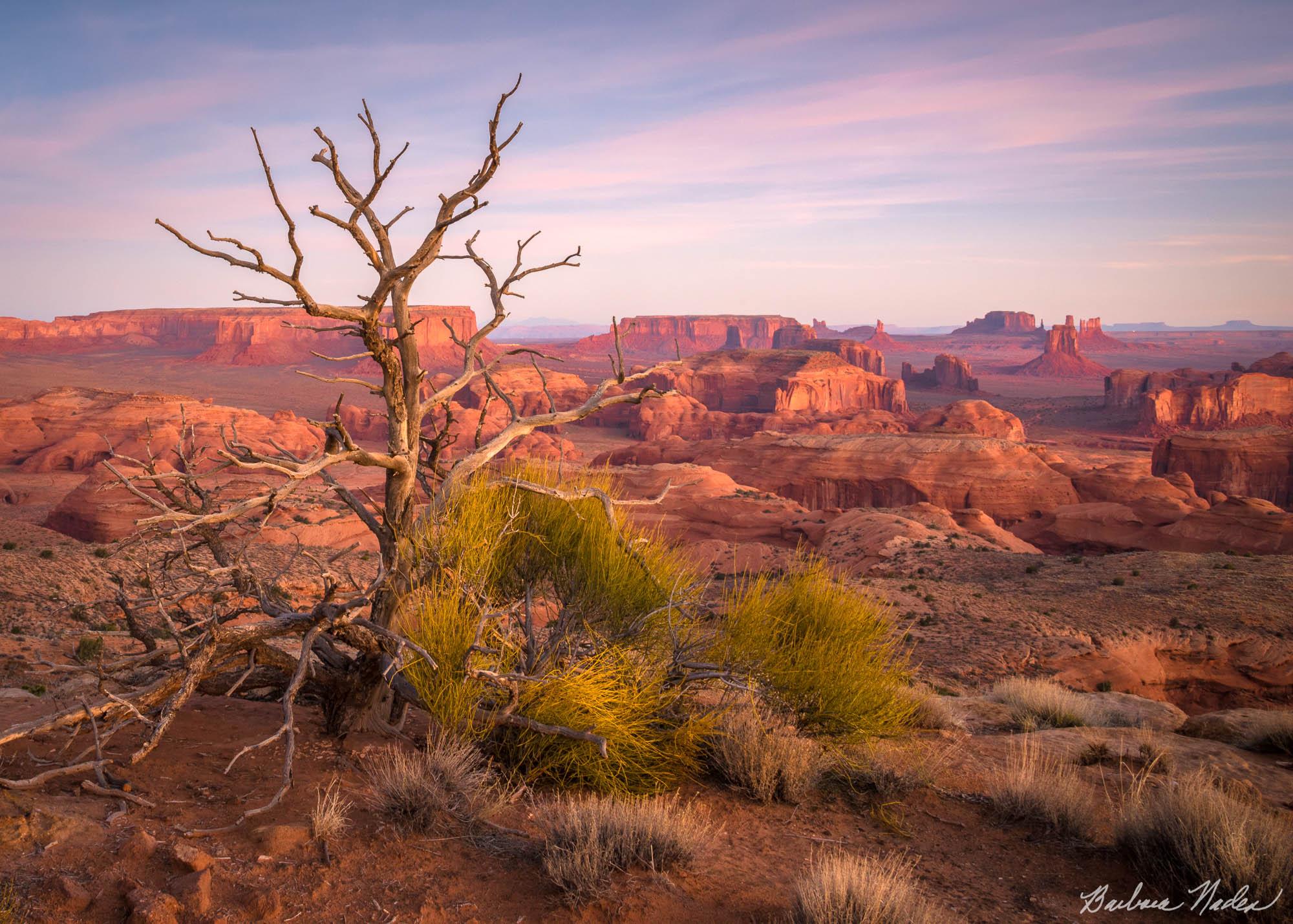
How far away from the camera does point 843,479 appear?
44344 millimetres

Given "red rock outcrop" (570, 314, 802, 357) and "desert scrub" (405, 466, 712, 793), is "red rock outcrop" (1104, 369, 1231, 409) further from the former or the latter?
"red rock outcrop" (570, 314, 802, 357)

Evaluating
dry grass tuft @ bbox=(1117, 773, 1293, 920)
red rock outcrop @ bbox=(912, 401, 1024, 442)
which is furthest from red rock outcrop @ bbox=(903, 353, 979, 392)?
dry grass tuft @ bbox=(1117, 773, 1293, 920)

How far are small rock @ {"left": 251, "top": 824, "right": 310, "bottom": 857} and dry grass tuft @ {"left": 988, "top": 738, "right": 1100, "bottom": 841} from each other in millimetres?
5218

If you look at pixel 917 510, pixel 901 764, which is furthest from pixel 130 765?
pixel 917 510

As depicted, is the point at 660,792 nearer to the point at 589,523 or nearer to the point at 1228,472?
the point at 589,523

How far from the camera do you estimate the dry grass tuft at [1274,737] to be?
8625mm

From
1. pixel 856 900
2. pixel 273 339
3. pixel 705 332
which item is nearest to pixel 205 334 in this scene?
pixel 273 339

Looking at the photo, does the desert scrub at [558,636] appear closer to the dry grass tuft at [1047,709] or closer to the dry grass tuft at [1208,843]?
the dry grass tuft at [1208,843]

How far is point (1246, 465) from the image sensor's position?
46.8 metres

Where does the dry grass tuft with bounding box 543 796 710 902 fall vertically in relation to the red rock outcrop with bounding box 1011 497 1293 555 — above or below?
above

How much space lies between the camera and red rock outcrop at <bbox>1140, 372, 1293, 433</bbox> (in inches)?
2724

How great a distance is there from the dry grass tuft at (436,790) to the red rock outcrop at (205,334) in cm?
12379

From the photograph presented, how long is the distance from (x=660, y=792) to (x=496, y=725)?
1.41m
